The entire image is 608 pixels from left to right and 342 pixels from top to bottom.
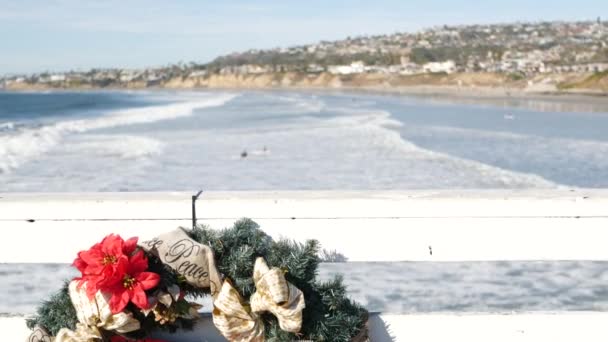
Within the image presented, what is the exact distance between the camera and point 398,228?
2697 mm

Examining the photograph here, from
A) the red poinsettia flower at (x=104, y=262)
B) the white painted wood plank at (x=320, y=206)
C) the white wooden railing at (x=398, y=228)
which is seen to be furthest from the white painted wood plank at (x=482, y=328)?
the red poinsettia flower at (x=104, y=262)

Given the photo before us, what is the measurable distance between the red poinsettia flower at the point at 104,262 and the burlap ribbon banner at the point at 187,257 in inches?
3.7

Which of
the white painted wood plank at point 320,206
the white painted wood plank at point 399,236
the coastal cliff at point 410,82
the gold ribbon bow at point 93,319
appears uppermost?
the white painted wood plank at point 320,206

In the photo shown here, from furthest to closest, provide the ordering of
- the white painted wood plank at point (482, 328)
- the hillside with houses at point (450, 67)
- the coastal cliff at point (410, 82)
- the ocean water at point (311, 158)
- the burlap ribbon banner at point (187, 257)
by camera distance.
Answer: the hillside with houses at point (450, 67)
the coastal cliff at point (410, 82)
the ocean water at point (311, 158)
the white painted wood plank at point (482, 328)
the burlap ribbon banner at point (187, 257)

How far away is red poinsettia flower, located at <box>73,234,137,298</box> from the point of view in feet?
7.82

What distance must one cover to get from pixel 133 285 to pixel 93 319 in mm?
180

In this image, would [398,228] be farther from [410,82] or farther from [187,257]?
[410,82]

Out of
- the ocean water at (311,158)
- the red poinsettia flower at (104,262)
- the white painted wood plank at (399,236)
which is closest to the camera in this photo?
the red poinsettia flower at (104,262)

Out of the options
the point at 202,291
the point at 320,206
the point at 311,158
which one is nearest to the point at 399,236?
the point at 320,206

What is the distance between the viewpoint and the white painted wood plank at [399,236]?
2.67 metres

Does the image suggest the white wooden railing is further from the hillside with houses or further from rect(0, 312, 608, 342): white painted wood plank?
the hillside with houses

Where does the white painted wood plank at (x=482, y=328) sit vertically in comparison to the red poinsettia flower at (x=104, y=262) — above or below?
below

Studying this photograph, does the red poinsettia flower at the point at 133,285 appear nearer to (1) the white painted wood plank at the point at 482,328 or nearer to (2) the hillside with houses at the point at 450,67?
(1) the white painted wood plank at the point at 482,328

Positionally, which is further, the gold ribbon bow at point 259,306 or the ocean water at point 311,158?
the ocean water at point 311,158
